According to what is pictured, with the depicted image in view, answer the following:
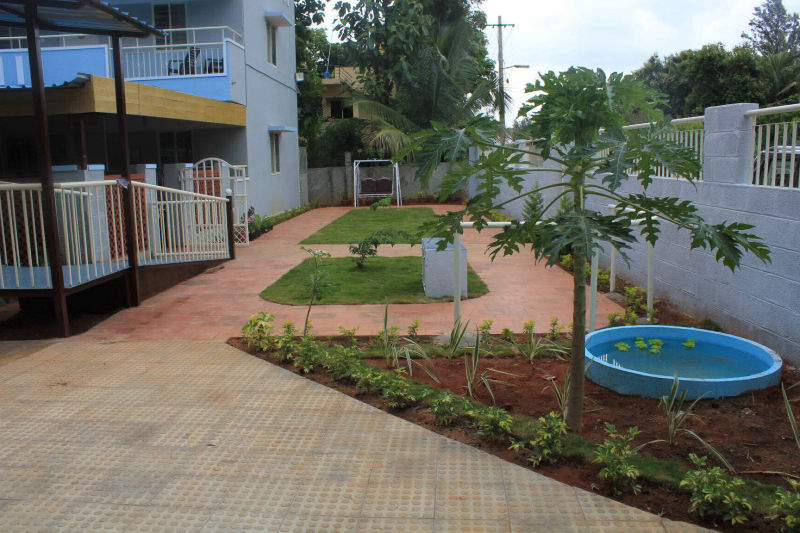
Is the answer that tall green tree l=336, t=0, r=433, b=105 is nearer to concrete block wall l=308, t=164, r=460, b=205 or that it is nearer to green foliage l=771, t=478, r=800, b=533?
concrete block wall l=308, t=164, r=460, b=205

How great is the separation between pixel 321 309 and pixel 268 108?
1202 centimetres

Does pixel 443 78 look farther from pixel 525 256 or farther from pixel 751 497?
pixel 751 497

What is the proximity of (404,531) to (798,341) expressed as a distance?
3701mm

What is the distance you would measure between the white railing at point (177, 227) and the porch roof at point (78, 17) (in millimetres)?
1867

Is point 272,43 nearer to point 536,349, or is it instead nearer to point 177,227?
point 177,227

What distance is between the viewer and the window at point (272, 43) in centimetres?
1898

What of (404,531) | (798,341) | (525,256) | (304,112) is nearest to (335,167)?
(304,112)

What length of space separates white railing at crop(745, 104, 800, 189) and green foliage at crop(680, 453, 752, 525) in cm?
300

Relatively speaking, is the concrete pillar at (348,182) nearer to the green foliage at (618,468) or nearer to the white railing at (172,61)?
the white railing at (172,61)

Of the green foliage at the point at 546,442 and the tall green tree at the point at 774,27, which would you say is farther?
the tall green tree at the point at 774,27

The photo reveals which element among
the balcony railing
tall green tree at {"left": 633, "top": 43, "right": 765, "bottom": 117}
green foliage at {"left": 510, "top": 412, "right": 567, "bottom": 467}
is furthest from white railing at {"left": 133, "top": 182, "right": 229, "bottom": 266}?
tall green tree at {"left": 633, "top": 43, "right": 765, "bottom": 117}

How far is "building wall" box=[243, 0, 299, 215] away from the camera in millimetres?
16781

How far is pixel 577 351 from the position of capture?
157 inches

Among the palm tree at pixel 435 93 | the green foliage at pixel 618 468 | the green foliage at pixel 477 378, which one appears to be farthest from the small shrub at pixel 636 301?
the palm tree at pixel 435 93
